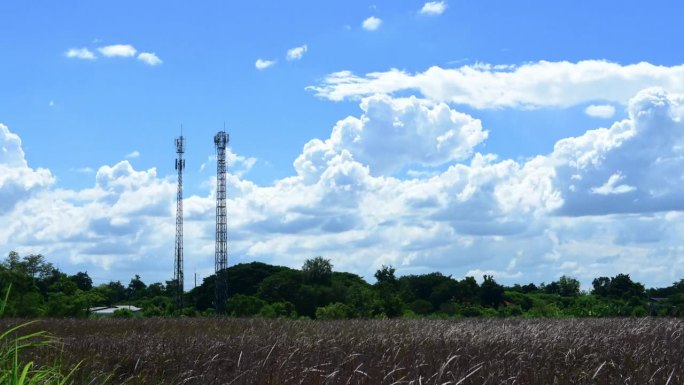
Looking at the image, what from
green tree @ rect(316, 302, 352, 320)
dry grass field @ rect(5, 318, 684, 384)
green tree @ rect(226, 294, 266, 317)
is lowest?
dry grass field @ rect(5, 318, 684, 384)

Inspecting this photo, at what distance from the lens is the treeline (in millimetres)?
35250

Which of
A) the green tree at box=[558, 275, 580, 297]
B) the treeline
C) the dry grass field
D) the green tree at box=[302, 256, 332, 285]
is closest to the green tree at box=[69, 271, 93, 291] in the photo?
the treeline

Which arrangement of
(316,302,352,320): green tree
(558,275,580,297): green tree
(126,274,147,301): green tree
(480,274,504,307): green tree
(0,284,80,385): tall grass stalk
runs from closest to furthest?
(0,284,80,385): tall grass stalk → (316,302,352,320): green tree → (480,274,504,307): green tree → (558,275,580,297): green tree → (126,274,147,301): green tree

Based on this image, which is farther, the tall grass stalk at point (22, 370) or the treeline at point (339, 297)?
the treeline at point (339, 297)

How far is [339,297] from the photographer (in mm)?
46344

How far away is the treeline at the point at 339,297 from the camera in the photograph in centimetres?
3525

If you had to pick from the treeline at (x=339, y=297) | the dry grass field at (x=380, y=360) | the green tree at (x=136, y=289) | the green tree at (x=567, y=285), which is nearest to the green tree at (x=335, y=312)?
the treeline at (x=339, y=297)

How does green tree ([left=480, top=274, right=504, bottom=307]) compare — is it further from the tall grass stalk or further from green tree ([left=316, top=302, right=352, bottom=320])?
the tall grass stalk

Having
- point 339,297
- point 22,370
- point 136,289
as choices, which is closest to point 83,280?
point 136,289

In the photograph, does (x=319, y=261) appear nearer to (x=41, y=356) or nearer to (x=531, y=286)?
(x=531, y=286)

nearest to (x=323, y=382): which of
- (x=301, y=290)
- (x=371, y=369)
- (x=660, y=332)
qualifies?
(x=371, y=369)

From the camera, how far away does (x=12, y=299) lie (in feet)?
119

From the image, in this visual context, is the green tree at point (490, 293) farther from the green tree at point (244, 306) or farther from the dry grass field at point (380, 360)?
the dry grass field at point (380, 360)

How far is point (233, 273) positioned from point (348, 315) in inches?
1309
